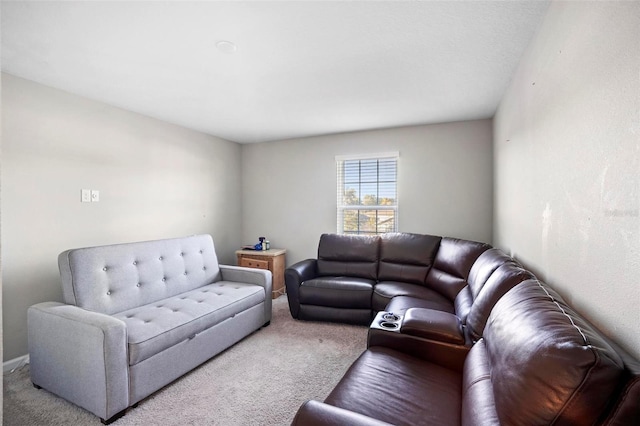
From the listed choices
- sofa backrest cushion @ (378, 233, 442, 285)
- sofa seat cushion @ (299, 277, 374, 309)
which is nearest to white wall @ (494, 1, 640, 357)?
sofa backrest cushion @ (378, 233, 442, 285)

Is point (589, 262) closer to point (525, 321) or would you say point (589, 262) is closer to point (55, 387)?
point (525, 321)

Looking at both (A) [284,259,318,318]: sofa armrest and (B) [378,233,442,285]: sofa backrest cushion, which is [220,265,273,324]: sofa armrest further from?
(B) [378,233,442,285]: sofa backrest cushion

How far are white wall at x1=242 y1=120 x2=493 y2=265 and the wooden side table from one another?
1.20 ft

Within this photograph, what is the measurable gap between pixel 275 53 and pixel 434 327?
214 centimetres

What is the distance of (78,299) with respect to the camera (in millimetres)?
2146

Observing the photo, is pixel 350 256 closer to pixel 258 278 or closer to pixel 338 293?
pixel 338 293

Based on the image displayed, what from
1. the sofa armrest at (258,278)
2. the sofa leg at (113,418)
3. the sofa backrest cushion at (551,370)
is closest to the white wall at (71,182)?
the sofa armrest at (258,278)

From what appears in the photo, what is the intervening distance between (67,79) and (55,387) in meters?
2.45

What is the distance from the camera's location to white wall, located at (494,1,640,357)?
2.99 ft

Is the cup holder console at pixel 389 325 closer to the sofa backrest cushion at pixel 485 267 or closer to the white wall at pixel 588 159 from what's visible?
the sofa backrest cushion at pixel 485 267

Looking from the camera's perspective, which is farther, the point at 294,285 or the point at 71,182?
the point at 294,285

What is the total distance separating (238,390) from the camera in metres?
2.07

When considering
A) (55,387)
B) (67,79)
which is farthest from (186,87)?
(55,387)

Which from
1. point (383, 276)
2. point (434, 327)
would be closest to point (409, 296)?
point (383, 276)
